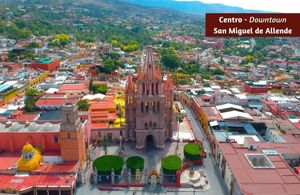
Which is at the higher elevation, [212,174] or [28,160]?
[28,160]

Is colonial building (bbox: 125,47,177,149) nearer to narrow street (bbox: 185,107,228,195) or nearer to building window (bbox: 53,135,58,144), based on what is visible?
narrow street (bbox: 185,107,228,195)

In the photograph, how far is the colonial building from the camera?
139 ft

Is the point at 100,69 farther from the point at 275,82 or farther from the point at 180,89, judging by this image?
the point at 275,82

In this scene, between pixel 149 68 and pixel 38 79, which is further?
pixel 38 79

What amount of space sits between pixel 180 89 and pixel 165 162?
37679 millimetres

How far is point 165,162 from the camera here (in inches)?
1495

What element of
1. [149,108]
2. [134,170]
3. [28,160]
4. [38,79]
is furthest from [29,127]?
[38,79]

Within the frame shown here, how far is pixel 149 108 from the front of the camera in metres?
43.1

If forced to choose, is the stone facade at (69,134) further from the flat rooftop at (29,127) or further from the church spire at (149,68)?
the church spire at (149,68)

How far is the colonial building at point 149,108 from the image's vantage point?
42281mm

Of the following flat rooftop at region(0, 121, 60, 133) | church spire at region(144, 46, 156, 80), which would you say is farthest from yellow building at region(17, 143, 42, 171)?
church spire at region(144, 46, 156, 80)

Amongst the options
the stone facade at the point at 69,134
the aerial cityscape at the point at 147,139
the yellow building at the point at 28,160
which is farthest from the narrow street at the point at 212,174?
the yellow building at the point at 28,160

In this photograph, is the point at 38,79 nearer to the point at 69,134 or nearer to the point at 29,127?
the point at 29,127

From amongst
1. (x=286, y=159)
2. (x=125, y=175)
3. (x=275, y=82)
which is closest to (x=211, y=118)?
(x=286, y=159)
